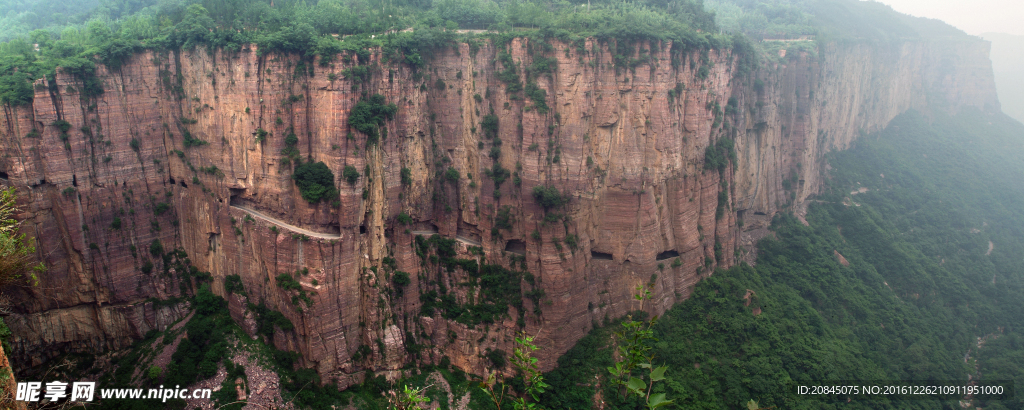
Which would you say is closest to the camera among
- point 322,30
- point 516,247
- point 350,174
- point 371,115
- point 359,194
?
point 350,174

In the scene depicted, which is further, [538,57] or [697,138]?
[697,138]

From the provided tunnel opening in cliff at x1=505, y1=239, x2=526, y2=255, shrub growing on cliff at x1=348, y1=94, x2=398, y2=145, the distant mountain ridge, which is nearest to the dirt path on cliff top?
shrub growing on cliff at x1=348, y1=94, x2=398, y2=145

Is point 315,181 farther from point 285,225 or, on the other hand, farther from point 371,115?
point 371,115

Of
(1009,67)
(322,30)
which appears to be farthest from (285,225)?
(1009,67)

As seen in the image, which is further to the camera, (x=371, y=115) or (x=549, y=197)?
(x=549, y=197)

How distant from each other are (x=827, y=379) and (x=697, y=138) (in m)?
15.4

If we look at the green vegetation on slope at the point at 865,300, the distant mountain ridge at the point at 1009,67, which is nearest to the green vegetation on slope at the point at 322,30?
the green vegetation on slope at the point at 865,300

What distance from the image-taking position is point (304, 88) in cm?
3228

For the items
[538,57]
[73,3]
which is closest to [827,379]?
[538,57]

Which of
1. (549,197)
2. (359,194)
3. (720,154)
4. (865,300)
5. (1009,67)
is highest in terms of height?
(1009,67)

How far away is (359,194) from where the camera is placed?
32562mm

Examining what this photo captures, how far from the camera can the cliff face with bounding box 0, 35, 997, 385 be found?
31.7 meters

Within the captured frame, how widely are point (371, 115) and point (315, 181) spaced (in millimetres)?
4344

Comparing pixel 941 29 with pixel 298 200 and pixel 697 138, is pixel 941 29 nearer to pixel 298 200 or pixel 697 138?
pixel 697 138
